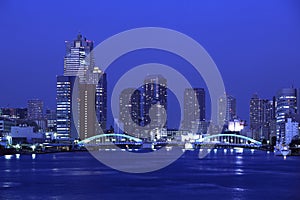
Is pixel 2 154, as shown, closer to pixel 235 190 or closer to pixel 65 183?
pixel 65 183

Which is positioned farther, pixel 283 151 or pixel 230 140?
pixel 230 140

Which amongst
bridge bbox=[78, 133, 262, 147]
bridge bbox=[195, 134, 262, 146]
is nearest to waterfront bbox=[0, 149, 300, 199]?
bridge bbox=[78, 133, 262, 147]

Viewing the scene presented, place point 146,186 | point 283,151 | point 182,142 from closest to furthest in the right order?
point 146,186
point 283,151
point 182,142

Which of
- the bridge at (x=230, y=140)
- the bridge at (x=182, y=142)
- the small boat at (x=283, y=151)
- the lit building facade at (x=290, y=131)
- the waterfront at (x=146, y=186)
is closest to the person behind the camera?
the waterfront at (x=146, y=186)

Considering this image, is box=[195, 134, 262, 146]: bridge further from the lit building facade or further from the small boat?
the small boat

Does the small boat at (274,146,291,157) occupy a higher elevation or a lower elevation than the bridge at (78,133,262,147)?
lower

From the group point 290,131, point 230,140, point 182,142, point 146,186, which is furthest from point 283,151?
Result: point 146,186

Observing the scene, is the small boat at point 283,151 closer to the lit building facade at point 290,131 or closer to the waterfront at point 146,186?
the lit building facade at point 290,131

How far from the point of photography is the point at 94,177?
100ft

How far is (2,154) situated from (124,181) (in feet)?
147

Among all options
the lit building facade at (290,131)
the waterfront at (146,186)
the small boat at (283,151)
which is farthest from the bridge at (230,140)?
the waterfront at (146,186)

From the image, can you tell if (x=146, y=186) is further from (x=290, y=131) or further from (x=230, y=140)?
(x=230, y=140)

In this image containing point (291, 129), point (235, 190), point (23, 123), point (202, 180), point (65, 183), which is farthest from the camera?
point (23, 123)

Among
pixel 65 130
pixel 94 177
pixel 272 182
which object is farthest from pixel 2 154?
pixel 272 182
